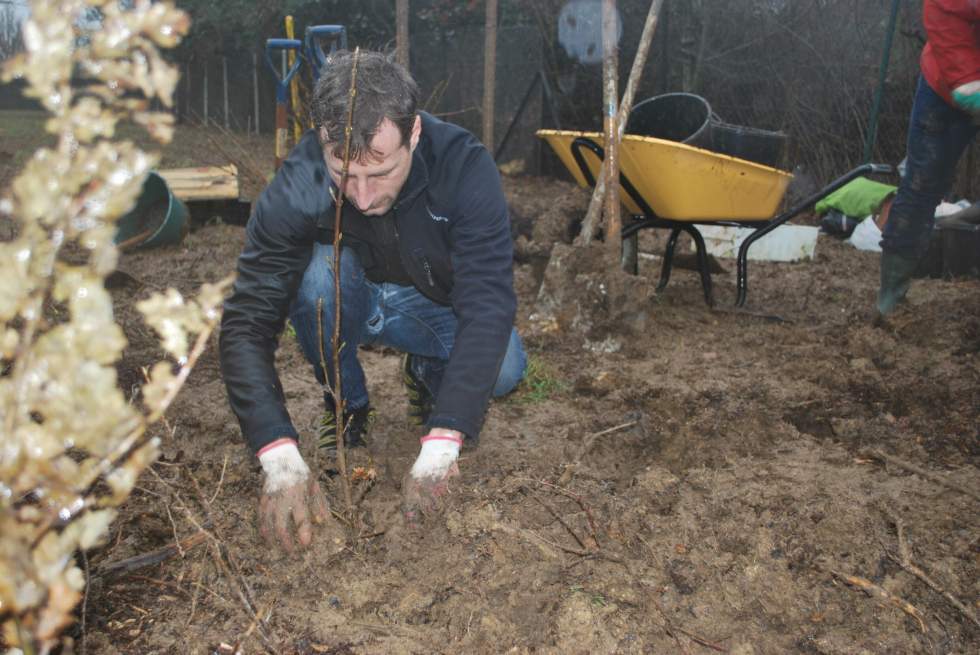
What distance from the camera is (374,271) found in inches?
95.0

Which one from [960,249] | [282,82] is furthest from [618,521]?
[960,249]

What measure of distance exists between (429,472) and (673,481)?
2.59ft

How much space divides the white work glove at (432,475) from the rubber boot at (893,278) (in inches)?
110

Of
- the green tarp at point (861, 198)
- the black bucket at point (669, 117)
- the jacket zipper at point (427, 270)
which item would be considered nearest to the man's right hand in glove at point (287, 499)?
the jacket zipper at point (427, 270)

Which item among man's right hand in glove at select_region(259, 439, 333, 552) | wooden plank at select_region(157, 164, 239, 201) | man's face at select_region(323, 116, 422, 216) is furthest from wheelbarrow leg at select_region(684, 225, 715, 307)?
wooden plank at select_region(157, 164, 239, 201)

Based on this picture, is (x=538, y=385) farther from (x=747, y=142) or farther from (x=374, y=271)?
(x=747, y=142)

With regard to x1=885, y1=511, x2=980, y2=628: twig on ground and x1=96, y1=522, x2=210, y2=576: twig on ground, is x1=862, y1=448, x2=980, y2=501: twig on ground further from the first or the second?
x1=96, y1=522, x2=210, y2=576: twig on ground

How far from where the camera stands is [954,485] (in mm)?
2088

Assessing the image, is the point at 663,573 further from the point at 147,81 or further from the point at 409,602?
the point at 147,81

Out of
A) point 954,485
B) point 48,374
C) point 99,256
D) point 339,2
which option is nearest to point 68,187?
point 99,256

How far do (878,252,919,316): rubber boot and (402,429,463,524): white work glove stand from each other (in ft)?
9.15

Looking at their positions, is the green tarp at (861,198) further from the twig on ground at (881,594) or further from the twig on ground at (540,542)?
the twig on ground at (540,542)

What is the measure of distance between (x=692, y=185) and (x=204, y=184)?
3907 millimetres

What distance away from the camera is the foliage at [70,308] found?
75cm
